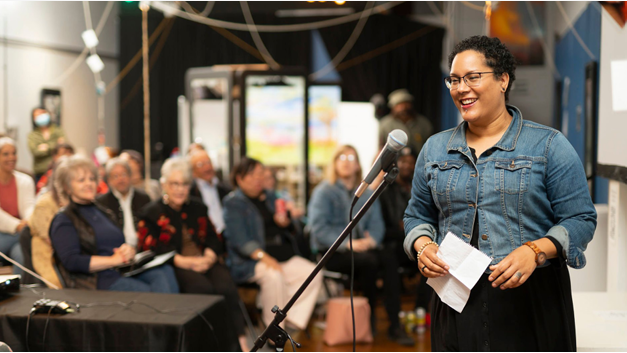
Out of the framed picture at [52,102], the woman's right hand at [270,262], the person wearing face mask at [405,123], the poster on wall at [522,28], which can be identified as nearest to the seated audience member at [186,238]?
the woman's right hand at [270,262]

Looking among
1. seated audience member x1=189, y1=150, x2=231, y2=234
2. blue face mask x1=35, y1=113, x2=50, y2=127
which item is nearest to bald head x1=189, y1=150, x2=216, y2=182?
seated audience member x1=189, y1=150, x2=231, y2=234

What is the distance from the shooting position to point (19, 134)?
6.61 meters

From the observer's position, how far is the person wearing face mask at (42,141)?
582 cm

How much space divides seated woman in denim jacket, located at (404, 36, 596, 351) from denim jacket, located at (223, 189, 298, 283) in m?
2.28

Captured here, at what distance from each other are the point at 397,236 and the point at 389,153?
274 cm

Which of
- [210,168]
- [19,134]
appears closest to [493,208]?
[210,168]

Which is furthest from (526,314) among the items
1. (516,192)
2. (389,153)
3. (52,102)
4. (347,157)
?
(52,102)

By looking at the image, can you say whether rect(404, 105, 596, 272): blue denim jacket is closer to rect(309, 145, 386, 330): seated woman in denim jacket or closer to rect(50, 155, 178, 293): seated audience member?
rect(50, 155, 178, 293): seated audience member

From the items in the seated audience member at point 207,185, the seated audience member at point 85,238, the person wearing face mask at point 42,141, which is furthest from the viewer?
the person wearing face mask at point 42,141

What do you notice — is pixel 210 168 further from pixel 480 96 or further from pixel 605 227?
pixel 480 96

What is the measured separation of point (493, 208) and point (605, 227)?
1980mm

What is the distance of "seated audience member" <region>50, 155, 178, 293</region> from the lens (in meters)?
2.89

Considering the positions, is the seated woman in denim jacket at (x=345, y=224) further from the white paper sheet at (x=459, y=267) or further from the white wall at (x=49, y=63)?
the white wall at (x=49, y=63)

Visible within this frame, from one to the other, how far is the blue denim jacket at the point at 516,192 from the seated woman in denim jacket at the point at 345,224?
92.3 inches
